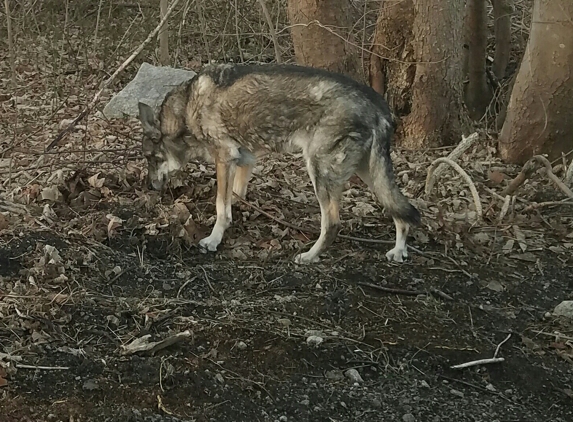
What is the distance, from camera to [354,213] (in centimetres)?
668

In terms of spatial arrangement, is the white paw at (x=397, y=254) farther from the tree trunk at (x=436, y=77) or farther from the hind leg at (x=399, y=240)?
the tree trunk at (x=436, y=77)

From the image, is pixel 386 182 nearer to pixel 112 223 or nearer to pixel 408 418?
pixel 112 223

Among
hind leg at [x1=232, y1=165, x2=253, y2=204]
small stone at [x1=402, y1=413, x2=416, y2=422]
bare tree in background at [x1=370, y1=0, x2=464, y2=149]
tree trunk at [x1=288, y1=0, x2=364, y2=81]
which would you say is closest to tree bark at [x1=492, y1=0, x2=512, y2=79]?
bare tree in background at [x1=370, y1=0, x2=464, y2=149]

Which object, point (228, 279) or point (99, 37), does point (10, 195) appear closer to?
point (228, 279)

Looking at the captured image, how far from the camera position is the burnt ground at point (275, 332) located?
12.8 ft

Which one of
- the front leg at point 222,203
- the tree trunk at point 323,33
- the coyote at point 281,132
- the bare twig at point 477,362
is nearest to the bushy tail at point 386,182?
the coyote at point 281,132

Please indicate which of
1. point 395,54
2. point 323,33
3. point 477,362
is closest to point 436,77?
point 395,54

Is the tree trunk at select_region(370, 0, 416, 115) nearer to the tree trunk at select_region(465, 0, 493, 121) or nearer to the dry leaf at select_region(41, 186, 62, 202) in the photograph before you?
the tree trunk at select_region(465, 0, 493, 121)

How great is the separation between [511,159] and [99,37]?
285 inches

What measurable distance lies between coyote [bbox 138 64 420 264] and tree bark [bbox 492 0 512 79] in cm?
483

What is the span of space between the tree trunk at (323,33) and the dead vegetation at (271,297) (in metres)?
1.25

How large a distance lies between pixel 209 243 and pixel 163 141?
1169mm

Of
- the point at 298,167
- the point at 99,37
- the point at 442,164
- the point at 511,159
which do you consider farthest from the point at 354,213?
the point at 99,37

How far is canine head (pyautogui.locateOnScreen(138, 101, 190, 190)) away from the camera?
6492 millimetres
